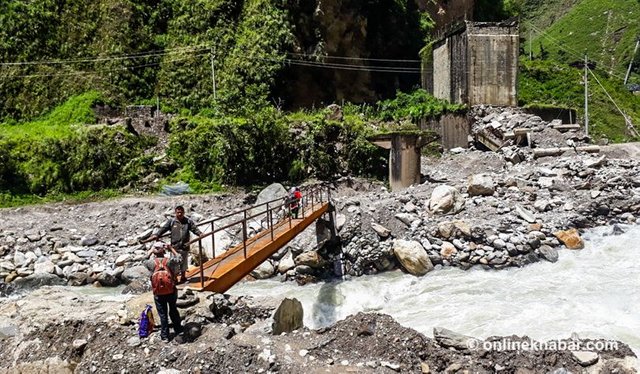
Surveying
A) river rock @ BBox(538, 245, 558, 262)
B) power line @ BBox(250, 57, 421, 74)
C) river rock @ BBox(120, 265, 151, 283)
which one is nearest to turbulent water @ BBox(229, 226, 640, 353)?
river rock @ BBox(538, 245, 558, 262)

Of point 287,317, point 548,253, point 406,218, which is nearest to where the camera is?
point 287,317

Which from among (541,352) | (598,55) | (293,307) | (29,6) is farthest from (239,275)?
(598,55)

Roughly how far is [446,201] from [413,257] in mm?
2860

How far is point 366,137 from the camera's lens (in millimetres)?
19234

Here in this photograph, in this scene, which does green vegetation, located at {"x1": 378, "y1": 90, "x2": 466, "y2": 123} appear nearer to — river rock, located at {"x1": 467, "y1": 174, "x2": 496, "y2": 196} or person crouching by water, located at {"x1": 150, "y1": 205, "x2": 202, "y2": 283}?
river rock, located at {"x1": 467, "y1": 174, "x2": 496, "y2": 196}

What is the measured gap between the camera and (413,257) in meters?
11.7

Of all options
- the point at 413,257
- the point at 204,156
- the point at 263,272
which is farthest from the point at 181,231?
the point at 204,156

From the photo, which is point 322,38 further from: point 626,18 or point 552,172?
point 626,18

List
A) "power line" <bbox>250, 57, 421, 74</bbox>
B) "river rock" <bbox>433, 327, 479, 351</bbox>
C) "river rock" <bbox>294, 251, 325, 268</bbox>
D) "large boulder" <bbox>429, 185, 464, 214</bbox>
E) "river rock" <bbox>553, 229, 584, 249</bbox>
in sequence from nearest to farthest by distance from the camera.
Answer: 1. "river rock" <bbox>433, 327, 479, 351</bbox>
2. "river rock" <bbox>553, 229, 584, 249</bbox>
3. "river rock" <bbox>294, 251, 325, 268</bbox>
4. "large boulder" <bbox>429, 185, 464, 214</bbox>
5. "power line" <bbox>250, 57, 421, 74</bbox>

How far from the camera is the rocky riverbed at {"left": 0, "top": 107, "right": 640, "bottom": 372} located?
19.0 ft

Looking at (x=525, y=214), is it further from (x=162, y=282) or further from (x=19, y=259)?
(x=19, y=259)

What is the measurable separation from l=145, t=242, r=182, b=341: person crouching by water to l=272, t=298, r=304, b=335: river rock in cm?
146

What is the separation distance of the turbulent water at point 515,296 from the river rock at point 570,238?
0.72 ft

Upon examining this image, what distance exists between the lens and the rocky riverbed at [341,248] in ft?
19.0
